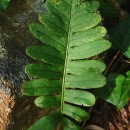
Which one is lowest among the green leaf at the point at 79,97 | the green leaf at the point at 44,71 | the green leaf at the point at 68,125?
the green leaf at the point at 68,125

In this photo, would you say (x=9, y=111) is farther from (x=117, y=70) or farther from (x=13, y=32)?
(x=117, y=70)

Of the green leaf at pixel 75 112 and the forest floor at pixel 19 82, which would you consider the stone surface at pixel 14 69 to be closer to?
the forest floor at pixel 19 82

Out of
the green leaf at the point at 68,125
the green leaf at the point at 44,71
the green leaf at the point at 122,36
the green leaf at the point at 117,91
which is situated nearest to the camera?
the green leaf at the point at 44,71

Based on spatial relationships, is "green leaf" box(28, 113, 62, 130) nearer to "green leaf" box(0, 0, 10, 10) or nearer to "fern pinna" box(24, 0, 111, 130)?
"fern pinna" box(24, 0, 111, 130)

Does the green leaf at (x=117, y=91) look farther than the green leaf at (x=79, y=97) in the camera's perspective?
Yes

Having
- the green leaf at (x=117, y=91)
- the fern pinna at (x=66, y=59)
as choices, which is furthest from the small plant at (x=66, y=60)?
the green leaf at (x=117, y=91)

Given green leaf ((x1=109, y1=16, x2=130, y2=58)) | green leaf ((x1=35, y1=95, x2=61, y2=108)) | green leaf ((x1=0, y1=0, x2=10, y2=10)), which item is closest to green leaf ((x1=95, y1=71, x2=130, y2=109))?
green leaf ((x1=109, y1=16, x2=130, y2=58))

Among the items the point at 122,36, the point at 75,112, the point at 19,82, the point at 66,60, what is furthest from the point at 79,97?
the point at 122,36
